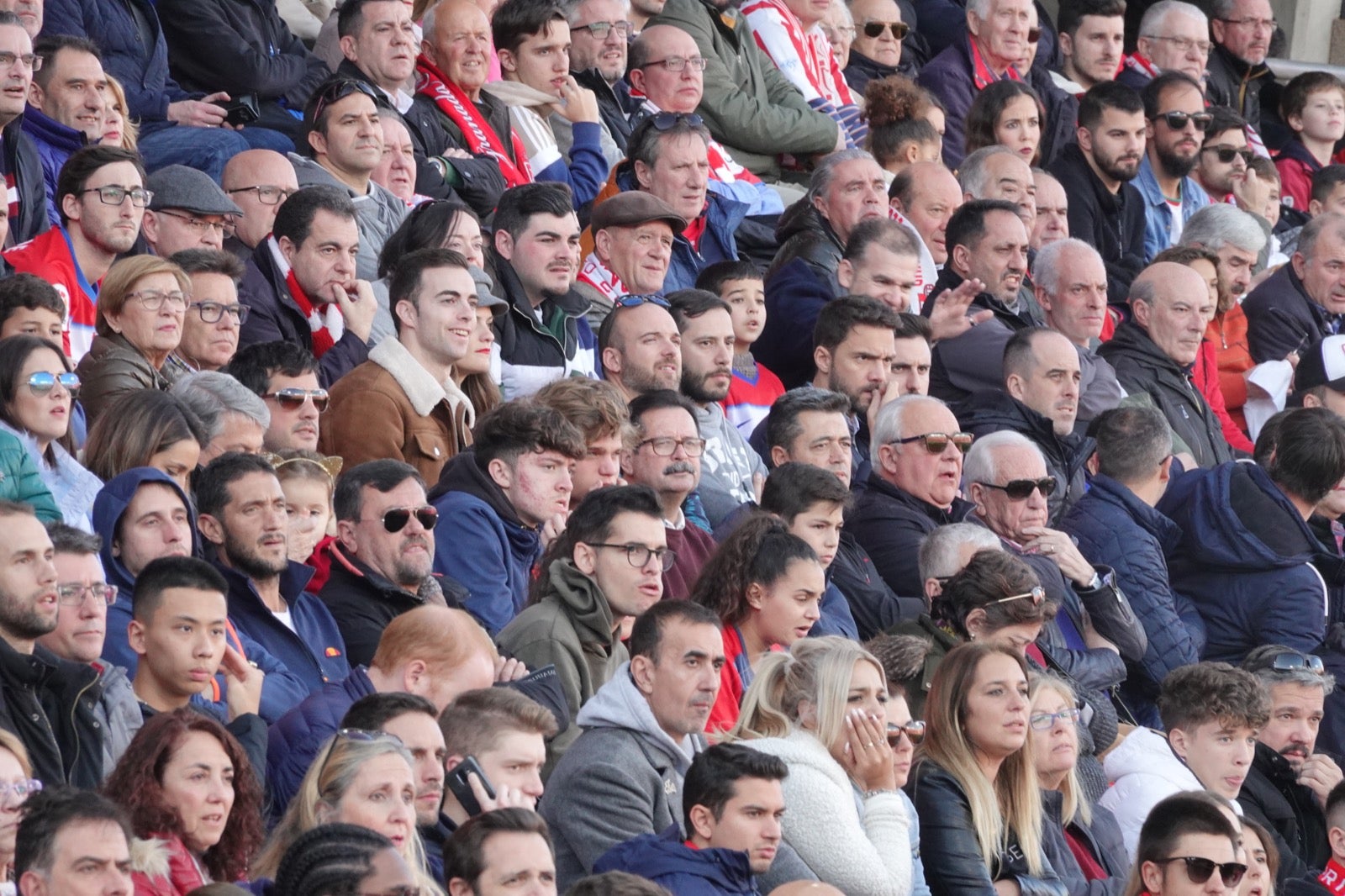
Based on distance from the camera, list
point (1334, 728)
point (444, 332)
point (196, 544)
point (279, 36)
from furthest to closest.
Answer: point (279, 36)
point (1334, 728)
point (444, 332)
point (196, 544)

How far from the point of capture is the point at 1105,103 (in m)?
12.8

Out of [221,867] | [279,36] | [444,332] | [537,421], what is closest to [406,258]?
[444,332]

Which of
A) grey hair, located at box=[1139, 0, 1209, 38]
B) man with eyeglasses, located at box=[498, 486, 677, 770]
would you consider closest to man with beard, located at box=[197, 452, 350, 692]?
man with eyeglasses, located at box=[498, 486, 677, 770]

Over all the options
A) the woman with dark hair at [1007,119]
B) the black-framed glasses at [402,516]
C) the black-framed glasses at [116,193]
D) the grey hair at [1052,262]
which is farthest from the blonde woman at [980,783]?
the woman with dark hair at [1007,119]

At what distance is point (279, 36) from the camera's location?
10945 millimetres

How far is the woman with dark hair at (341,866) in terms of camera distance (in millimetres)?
5148

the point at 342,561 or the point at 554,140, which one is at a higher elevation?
the point at 342,561

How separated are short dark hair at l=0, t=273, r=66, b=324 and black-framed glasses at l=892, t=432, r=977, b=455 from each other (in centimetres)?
302

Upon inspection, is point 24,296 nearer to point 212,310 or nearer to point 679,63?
point 212,310

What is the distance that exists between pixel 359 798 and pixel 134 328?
2.54 metres

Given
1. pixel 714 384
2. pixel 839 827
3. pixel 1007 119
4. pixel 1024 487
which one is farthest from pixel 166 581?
pixel 1007 119

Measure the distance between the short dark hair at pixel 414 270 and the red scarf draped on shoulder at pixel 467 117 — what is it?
6.68 feet

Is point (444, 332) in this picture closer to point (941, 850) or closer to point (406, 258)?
point (406, 258)

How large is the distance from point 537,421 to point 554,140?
3707mm
